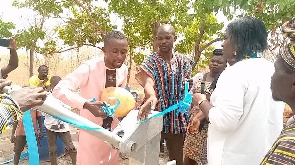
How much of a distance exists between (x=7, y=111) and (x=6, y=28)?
686 centimetres

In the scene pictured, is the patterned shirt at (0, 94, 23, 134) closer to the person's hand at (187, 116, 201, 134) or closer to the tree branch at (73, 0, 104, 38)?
the person's hand at (187, 116, 201, 134)

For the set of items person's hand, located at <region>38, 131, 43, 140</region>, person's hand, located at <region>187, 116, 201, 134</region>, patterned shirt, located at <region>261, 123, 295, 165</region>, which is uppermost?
patterned shirt, located at <region>261, 123, 295, 165</region>

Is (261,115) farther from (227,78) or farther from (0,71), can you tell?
(0,71)

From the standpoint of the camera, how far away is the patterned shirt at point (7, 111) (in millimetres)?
1563

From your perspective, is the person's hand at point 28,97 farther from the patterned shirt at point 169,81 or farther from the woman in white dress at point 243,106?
the patterned shirt at point 169,81

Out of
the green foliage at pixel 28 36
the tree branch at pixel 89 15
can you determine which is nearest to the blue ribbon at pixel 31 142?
the tree branch at pixel 89 15

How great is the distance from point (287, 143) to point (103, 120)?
189cm

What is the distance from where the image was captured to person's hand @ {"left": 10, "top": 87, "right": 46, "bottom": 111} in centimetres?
166

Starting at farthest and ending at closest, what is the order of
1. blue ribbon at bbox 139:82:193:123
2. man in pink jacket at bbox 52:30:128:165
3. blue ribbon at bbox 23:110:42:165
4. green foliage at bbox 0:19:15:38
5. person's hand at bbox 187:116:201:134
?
green foliage at bbox 0:19:15:38 → person's hand at bbox 187:116:201:134 → man in pink jacket at bbox 52:30:128:165 → blue ribbon at bbox 139:82:193:123 → blue ribbon at bbox 23:110:42:165

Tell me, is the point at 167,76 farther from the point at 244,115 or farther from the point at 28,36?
the point at 28,36

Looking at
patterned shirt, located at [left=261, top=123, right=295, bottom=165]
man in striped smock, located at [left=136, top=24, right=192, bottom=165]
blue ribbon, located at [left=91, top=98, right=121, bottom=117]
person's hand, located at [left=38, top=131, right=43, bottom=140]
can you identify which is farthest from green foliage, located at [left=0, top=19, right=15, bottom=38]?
patterned shirt, located at [left=261, top=123, right=295, bottom=165]

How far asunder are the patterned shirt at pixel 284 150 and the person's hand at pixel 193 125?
182 cm

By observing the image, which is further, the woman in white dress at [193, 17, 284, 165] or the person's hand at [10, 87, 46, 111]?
the woman in white dress at [193, 17, 284, 165]

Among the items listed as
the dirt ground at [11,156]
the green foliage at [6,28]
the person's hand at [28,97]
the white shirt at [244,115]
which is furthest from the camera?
the green foliage at [6,28]
